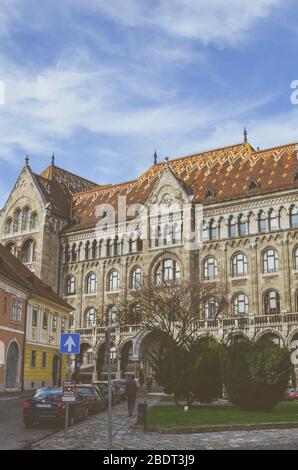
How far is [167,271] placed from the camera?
58312 mm

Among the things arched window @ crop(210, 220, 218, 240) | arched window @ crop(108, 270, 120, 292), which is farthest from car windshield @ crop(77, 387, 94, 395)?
arched window @ crop(108, 270, 120, 292)

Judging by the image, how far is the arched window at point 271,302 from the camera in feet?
168

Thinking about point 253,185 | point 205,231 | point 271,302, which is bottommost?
point 271,302

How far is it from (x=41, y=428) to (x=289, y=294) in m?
34.8

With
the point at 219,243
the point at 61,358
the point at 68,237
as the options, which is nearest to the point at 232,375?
the point at 61,358

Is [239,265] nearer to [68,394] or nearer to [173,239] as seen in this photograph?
[173,239]

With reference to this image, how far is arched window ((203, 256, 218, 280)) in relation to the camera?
182 feet

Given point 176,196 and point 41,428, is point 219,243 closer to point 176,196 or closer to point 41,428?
point 176,196

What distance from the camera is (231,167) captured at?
205 feet

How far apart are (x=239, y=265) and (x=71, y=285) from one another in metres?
20.2

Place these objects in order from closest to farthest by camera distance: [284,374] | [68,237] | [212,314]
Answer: [284,374] < [212,314] < [68,237]

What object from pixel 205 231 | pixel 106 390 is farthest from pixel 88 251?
pixel 106 390

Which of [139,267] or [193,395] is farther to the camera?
[139,267]
